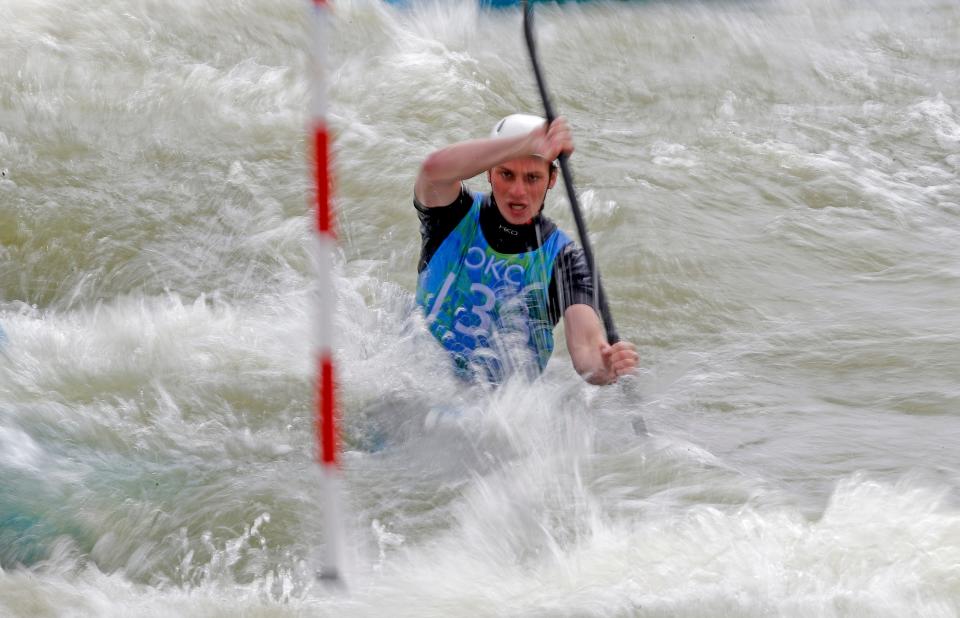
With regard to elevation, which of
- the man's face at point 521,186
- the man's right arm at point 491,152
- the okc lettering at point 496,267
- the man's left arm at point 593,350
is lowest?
the man's left arm at point 593,350

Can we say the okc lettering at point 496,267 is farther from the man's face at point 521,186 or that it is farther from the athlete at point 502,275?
the man's face at point 521,186

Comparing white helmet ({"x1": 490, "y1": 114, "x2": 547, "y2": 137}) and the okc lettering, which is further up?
white helmet ({"x1": 490, "y1": 114, "x2": 547, "y2": 137})

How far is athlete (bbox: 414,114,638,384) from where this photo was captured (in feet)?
12.3

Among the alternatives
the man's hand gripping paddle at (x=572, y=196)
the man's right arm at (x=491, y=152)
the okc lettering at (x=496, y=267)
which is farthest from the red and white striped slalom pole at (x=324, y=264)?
the okc lettering at (x=496, y=267)

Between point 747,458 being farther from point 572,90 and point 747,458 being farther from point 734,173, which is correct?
point 572,90

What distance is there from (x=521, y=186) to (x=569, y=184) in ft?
0.47

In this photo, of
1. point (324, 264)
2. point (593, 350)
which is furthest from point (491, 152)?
point (324, 264)

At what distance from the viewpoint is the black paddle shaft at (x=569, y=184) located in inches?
142

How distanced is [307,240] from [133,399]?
1.94 metres

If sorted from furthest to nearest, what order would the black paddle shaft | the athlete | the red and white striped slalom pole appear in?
the athlete < the black paddle shaft < the red and white striped slalom pole

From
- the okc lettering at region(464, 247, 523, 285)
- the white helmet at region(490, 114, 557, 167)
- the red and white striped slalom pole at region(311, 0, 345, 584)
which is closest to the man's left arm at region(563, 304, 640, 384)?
the okc lettering at region(464, 247, 523, 285)

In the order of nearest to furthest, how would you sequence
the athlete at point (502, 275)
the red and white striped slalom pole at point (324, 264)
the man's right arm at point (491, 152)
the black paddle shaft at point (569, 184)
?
1. the red and white striped slalom pole at point (324, 264)
2. the man's right arm at point (491, 152)
3. the black paddle shaft at point (569, 184)
4. the athlete at point (502, 275)

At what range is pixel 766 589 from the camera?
2.93m

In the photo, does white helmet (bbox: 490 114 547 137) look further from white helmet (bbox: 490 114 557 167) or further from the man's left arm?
the man's left arm
